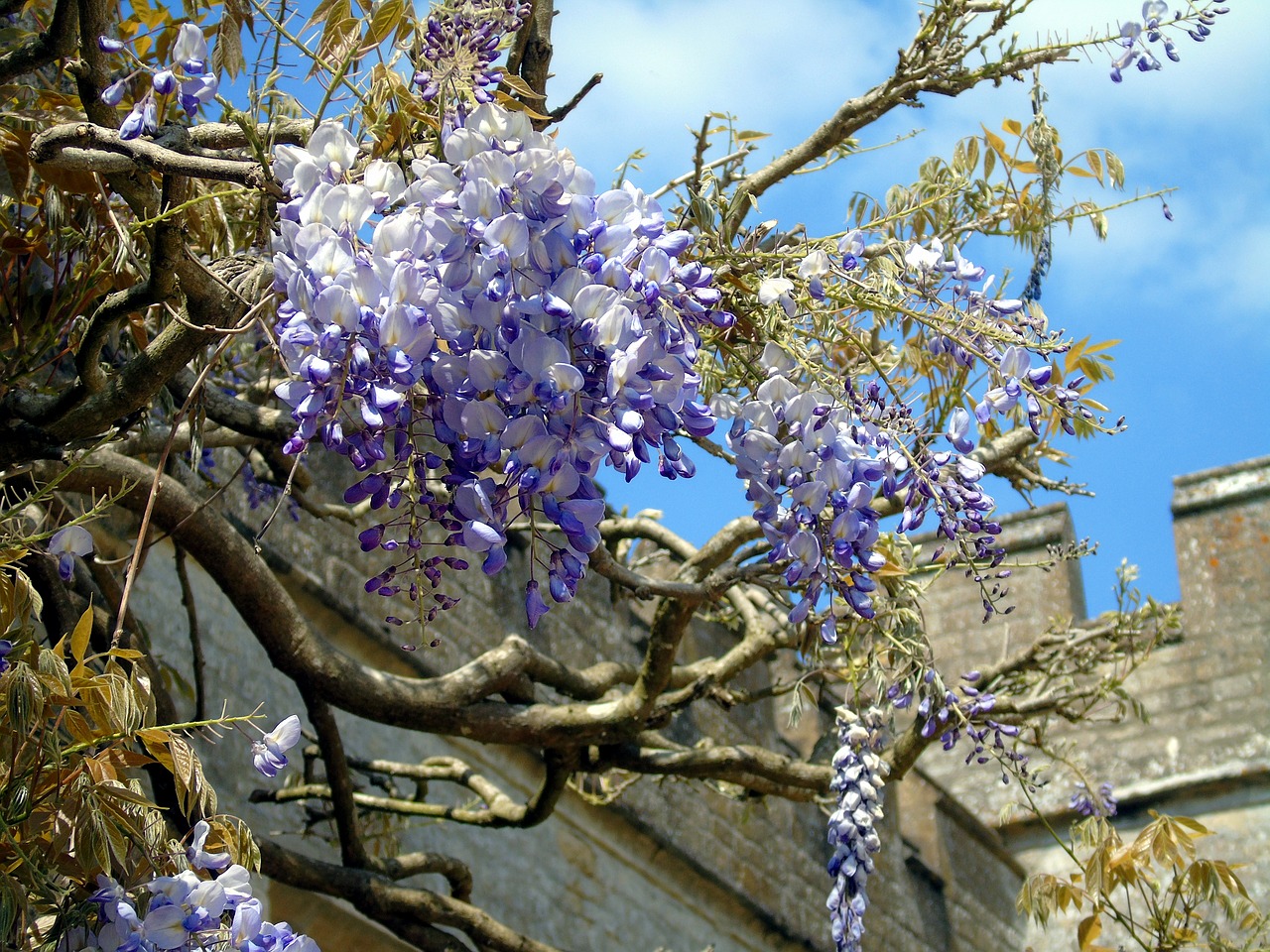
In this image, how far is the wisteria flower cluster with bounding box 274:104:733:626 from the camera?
69.7 inches

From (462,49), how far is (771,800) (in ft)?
17.5

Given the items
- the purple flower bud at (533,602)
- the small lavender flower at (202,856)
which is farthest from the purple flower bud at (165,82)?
the small lavender flower at (202,856)

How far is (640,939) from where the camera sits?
5.82 m

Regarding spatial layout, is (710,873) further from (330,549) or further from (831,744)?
(330,549)

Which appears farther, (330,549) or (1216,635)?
(1216,635)

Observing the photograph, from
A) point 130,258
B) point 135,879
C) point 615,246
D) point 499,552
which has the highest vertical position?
point 130,258

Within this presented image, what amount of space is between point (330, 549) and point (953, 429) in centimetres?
283

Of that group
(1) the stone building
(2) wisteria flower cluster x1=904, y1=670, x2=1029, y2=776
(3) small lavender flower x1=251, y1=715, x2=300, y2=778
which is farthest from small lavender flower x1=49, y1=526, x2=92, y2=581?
(2) wisteria flower cluster x1=904, y1=670, x2=1029, y2=776

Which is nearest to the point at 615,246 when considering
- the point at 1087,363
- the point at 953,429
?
the point at 953,429

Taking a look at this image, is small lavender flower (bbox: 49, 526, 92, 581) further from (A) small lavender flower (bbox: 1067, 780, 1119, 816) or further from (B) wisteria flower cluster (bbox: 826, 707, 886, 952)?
(A) small lavender flower (bbox: 1067, 780, 1119, 816)

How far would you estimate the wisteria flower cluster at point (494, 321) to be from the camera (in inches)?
69.7

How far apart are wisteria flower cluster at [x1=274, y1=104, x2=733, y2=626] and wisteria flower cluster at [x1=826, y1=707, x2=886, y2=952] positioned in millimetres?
1916

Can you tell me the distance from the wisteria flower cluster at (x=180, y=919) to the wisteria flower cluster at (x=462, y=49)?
1.16 metres

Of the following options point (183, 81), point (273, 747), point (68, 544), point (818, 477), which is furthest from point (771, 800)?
point (183, 81)
